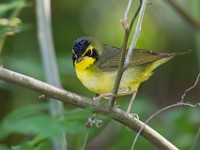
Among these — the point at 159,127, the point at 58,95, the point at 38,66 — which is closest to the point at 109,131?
the point at 38,66

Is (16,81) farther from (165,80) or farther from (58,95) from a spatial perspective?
(165,80)

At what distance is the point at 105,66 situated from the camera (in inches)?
135

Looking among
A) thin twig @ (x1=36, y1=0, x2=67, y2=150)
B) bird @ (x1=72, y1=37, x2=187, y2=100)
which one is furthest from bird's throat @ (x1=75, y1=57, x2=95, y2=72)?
thin twig @ (x1=36, y1=0, x2=67, y2=150)

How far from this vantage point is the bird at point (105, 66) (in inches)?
129

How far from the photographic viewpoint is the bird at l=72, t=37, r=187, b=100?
3.28 metres

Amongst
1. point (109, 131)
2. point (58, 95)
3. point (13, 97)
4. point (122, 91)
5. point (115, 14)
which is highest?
point (58, 95)

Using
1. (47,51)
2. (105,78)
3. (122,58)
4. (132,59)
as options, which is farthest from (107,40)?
(122,58)

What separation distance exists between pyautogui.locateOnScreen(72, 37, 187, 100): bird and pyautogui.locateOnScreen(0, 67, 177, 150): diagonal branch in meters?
0.60

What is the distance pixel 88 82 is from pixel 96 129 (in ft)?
1.48

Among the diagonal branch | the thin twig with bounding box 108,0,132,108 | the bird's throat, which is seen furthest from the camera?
the bird's throat

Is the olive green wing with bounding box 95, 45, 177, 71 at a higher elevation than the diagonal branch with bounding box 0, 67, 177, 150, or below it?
below

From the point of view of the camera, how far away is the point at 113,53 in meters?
3.55

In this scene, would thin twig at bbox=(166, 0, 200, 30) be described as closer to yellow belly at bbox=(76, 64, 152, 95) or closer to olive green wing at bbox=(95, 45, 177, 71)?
olive green wing at bbox=(95, 45, 177, 71)

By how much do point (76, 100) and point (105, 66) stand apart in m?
0.99
